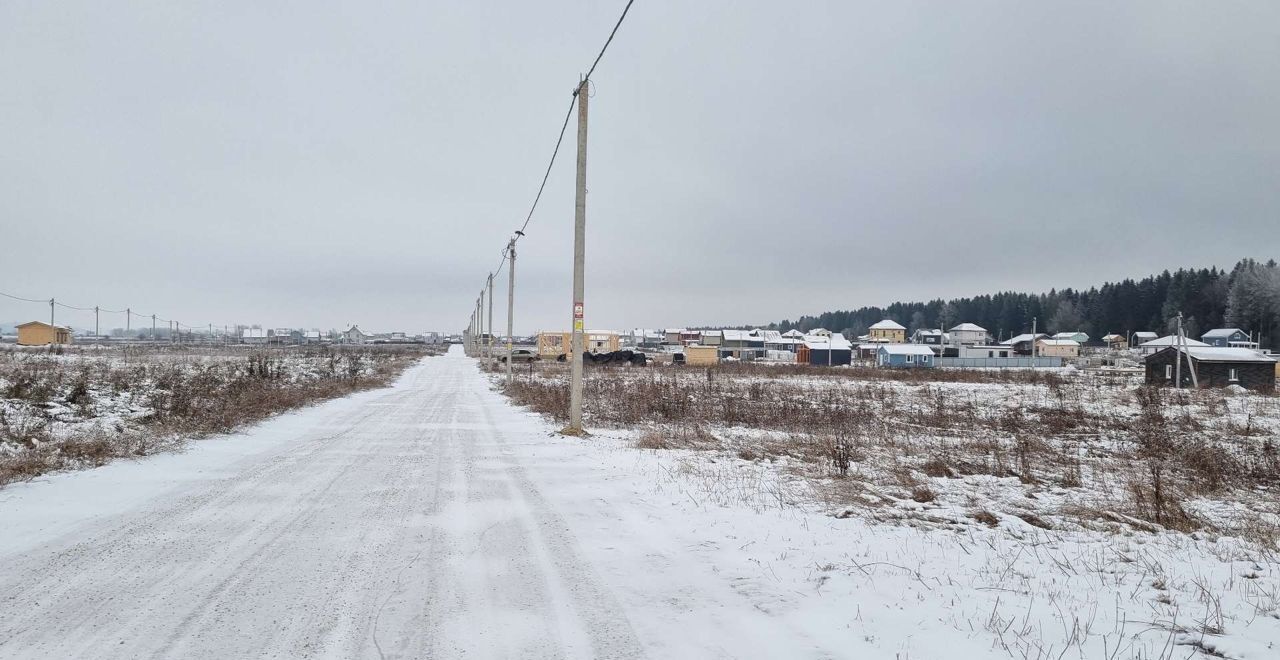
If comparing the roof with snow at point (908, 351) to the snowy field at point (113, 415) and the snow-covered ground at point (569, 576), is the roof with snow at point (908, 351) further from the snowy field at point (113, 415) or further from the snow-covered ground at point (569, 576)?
the snow-covered ground at point (569, 576)

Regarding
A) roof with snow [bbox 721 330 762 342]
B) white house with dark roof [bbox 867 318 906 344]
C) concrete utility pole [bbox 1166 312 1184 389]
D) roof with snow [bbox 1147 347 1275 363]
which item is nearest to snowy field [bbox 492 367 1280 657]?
concrete utility pole [bbox 1166 312 1184 389]

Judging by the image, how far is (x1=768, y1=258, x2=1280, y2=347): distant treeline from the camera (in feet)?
297

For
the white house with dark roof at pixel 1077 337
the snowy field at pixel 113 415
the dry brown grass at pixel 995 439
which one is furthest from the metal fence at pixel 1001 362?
the snowy field at pixel 113 415

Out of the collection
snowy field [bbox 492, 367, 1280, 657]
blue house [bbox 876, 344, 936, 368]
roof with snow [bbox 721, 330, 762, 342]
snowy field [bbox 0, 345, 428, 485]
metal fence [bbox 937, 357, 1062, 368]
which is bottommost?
metal fence [bbox 937, 357, 1062, 368]

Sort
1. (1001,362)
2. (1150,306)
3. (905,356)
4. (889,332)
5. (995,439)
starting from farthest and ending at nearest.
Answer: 1. (889,332)
2. (1150,306)
3. (1001,362)
4. (905,356)
5. (995,439)

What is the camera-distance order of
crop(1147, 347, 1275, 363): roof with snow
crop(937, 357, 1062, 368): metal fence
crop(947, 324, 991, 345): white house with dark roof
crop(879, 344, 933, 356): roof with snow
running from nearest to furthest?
crop(1147, 347, 1275, 363): roof with snow < crop(937, 357, 1062, 368): metal fence < crop(879, 344, 933, 356): roof with snow < crop(947, 324, 991, 345): white house with dark roof

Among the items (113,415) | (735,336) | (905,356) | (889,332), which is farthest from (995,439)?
(889,332)

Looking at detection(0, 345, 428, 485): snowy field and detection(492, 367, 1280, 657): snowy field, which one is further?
detection(0, 345, 428, 485): snowy field

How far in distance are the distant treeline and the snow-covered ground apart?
107590 mm

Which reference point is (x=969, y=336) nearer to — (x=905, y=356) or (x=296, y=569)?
(x=905, y=356)

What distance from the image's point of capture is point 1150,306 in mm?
Answer: 115250

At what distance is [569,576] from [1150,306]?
144 meters

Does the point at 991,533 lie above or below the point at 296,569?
below

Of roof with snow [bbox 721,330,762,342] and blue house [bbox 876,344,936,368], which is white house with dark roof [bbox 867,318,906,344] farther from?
blue house [bbox 876,344,936,368]
